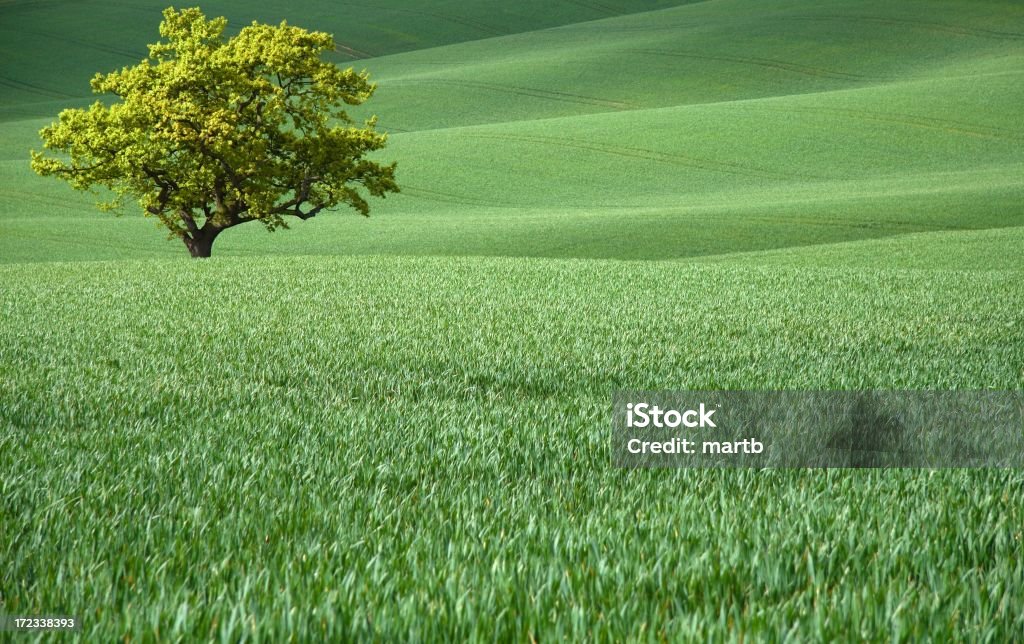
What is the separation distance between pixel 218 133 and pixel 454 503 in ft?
85.0

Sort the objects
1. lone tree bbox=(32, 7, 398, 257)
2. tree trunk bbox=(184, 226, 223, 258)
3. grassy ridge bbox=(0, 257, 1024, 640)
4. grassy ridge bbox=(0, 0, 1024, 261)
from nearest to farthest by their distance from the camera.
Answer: grassy ridge bbox=(0, 257, 1024, 640) < lone tree bbox=(32, 7, 398, 257) < tree trunk bbox=(184, 226, 223, 258) < grassy ridge bbox=(0, 0, 1024, 261)

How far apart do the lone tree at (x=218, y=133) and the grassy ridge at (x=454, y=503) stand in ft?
59.7

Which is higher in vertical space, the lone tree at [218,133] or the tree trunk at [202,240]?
the lone tree at [218,133]

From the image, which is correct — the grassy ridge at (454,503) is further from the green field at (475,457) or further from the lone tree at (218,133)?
the lone tree at (218,133)

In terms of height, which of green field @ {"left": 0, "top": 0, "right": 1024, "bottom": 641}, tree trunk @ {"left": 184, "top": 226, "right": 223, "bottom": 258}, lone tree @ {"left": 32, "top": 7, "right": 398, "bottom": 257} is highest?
lone tree @ {"left": 32, "top": 7, "right": 398, "bottom": 257}

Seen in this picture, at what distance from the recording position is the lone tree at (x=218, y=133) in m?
28.2

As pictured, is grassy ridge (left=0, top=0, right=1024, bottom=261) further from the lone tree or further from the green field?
the lone tree

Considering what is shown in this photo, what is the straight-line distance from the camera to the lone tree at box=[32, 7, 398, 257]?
92.6ft

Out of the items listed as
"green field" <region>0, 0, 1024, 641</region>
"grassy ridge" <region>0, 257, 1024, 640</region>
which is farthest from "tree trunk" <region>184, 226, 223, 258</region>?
"grassy ridge" <region>0, 257, 1024, 640</region>

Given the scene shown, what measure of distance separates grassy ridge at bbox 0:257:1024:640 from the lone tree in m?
18.2

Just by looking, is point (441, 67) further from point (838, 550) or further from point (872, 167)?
point (838, 550)

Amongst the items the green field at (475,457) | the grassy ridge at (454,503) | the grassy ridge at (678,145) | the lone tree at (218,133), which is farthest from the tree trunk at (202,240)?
the grassy ridge at (454,503)

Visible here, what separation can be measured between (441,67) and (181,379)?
88557 millimetres

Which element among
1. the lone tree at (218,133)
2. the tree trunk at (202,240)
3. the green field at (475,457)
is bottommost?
the green field at (475,457)
